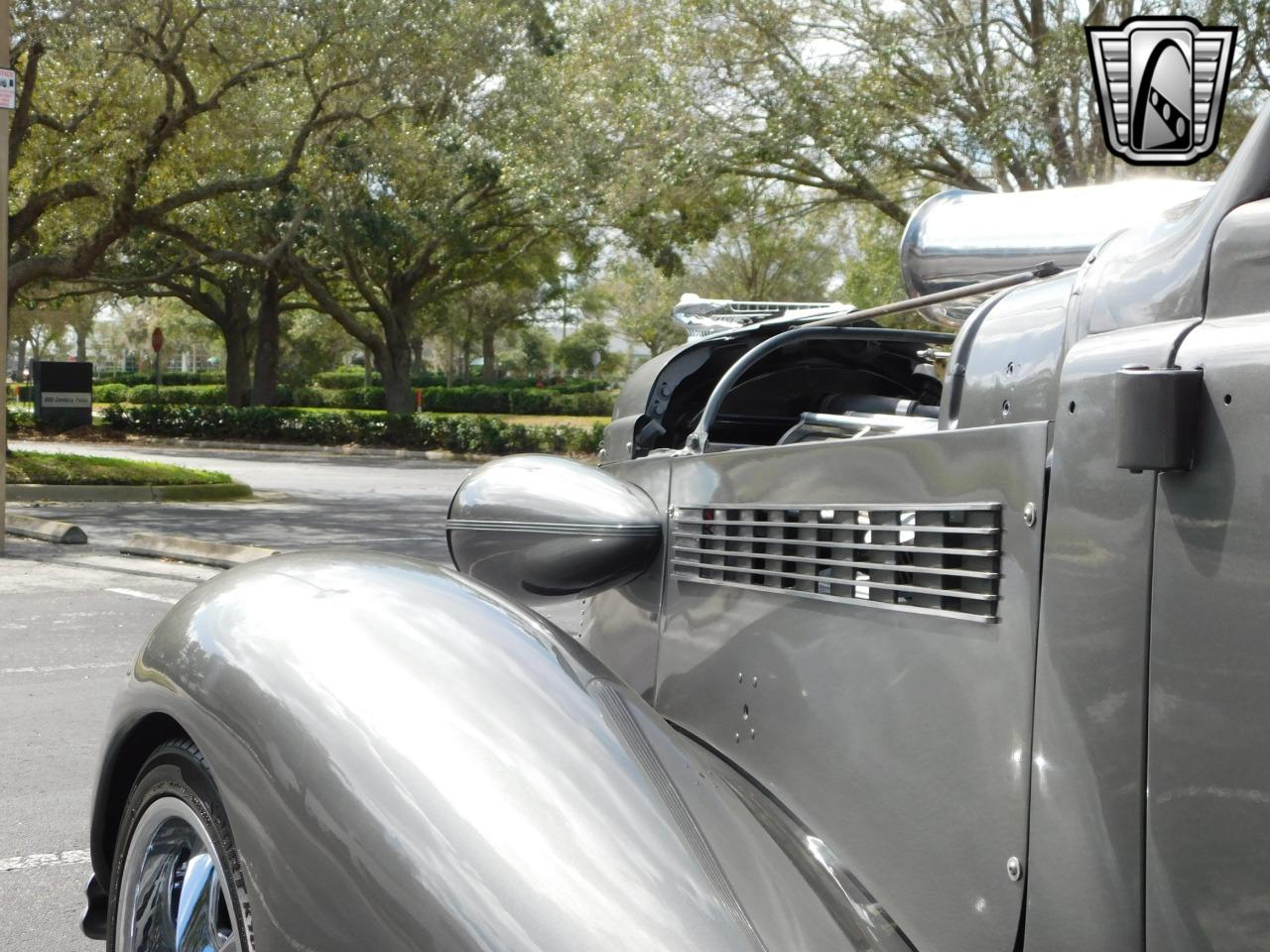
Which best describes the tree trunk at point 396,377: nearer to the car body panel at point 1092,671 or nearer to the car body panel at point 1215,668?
the car body panel at point 1092,671

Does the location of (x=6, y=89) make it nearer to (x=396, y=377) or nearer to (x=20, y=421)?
(x=396, y=377)

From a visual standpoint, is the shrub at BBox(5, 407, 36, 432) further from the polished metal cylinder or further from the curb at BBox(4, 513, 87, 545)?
the polished metal cylinder

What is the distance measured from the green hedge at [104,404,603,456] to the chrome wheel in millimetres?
26202

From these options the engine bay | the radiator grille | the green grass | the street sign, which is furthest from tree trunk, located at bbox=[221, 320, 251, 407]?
the radiator grille

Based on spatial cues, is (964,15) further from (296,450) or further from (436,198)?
(296,450)

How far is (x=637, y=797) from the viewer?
Result: 1.57m

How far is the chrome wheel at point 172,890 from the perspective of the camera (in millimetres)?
1906

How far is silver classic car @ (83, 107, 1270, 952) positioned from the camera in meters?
1.23

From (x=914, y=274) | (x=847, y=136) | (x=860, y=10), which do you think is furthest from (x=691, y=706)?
(x=860, y=10)

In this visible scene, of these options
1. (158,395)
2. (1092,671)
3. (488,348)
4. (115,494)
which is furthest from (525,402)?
(1092,671)

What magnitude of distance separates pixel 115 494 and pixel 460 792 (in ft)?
52.1

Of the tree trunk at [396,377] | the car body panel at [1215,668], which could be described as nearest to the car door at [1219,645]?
the car body panel at [1215,668]

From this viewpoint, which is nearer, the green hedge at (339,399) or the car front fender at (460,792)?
the car front fender at (460,792)

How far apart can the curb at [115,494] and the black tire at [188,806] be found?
14.8 metres
